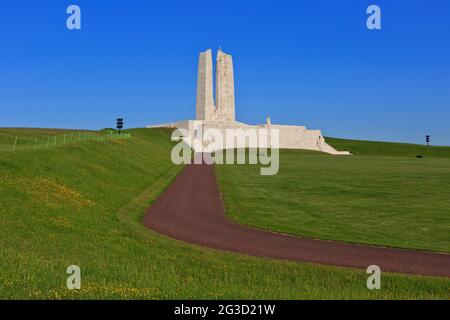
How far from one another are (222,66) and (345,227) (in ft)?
366

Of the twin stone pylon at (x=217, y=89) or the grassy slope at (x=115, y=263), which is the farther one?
the twin stone pylon at (x=217, y=89)

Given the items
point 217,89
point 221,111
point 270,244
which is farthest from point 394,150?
point 270,244

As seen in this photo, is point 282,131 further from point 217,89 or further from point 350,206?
point 350,206

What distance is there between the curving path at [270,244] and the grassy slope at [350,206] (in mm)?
1420

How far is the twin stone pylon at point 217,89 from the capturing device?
5089 inches

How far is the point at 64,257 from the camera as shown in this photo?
56.9ft

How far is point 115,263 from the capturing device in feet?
55.4

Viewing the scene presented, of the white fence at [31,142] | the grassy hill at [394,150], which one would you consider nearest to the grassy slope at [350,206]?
the white fence at [31,142]

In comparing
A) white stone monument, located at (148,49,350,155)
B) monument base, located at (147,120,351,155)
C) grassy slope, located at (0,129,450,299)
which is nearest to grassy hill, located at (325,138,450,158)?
monument base, located at (147,120,351,155)

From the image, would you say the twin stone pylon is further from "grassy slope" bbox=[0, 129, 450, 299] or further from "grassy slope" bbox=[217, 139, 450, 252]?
"grassy slope" bbox=[0, 129, 450, 299]

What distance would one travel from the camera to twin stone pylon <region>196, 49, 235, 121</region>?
424 feet

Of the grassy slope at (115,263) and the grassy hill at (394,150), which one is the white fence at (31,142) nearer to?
the grassy slope at (115,263)

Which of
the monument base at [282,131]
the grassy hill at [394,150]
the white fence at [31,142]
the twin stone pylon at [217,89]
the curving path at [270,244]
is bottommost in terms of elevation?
the curving path at [270,244]

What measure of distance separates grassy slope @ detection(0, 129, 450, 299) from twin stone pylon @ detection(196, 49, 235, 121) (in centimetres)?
10002
